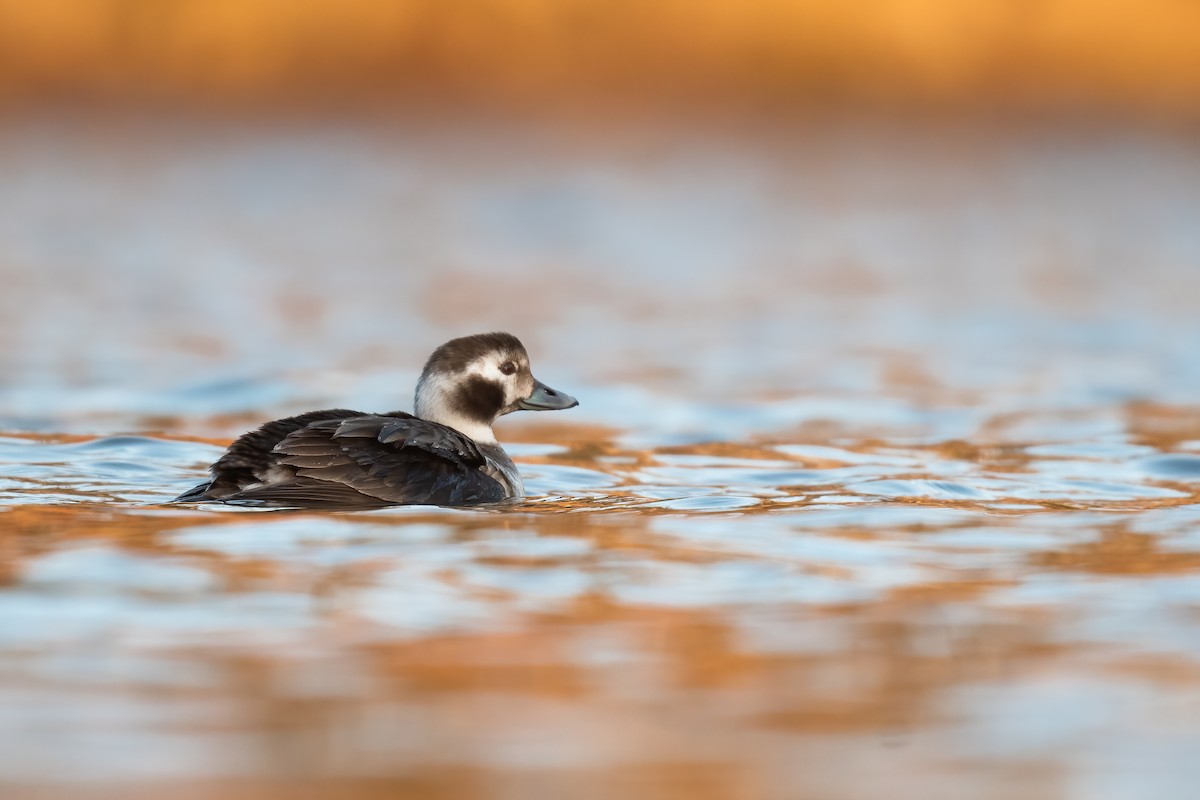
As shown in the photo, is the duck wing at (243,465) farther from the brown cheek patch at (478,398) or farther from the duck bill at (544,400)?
the duck bill at (544,400)

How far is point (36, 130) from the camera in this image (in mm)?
23141

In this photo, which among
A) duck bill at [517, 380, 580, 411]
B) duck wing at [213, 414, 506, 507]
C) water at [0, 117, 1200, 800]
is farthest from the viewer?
duck bill at [517, 380, 580, 411]

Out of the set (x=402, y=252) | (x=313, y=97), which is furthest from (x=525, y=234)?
(x=313, y=97)

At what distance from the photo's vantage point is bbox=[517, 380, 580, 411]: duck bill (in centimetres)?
865

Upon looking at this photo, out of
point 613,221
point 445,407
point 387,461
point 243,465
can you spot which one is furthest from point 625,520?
point 613,221

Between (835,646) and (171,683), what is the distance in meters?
1.68

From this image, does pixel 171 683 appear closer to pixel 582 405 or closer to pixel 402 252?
pixel 582 405

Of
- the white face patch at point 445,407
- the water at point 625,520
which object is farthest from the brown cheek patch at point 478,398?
the water at point 625,520

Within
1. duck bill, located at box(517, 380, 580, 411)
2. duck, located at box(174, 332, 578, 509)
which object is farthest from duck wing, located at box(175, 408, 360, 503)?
duck bill, located at box(517, 380, 580, 411)

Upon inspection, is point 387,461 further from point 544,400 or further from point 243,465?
point 544,400

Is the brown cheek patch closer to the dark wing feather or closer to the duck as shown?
the duck

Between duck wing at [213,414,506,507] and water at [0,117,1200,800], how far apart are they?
141mm

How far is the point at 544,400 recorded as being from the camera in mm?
8695

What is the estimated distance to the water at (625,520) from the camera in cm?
421
